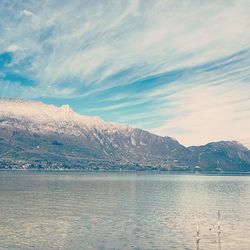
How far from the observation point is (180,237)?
384ft

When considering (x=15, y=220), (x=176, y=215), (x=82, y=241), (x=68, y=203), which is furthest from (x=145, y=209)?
(x=82, y=241)

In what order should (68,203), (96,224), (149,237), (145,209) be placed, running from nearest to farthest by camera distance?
(149,237) < (96,224) < (145,209) < (68,203)

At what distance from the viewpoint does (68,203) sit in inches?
7864

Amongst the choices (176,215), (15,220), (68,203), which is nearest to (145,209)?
(176,215)

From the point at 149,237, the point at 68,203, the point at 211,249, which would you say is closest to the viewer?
the point at 211,249

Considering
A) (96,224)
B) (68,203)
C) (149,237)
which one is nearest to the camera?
(149,237)

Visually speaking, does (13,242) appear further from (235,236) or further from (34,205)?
(34,205)

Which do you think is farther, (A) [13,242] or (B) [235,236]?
(B) [235,236]

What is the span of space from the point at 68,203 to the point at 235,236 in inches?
3961

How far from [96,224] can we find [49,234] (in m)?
22.5

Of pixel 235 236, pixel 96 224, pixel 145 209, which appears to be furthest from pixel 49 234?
pixel 145 209

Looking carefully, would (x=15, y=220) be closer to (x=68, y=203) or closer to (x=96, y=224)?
(x=96, y=224)

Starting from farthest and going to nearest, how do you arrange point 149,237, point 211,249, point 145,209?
point 145,209, point 149,237, point 211,249

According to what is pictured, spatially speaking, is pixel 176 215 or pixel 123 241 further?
pixel 176 215
